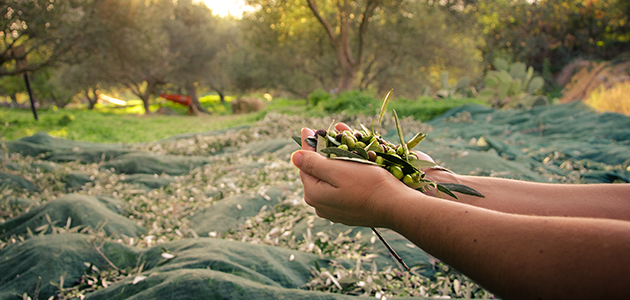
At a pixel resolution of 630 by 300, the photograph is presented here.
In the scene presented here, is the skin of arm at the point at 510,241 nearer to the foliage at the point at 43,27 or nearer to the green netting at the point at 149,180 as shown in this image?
the green netting at the point at 149,180

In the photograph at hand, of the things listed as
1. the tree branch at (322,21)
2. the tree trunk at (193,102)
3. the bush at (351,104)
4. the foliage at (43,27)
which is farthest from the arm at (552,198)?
the tree trunk at (193,102)

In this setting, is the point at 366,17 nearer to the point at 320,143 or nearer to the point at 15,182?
the point at 15,182

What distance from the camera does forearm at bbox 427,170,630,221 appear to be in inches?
49.4

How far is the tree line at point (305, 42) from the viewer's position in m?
11.6

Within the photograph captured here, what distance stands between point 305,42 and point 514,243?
1684 centimetres

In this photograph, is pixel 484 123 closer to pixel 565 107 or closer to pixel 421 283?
pixel 565 107

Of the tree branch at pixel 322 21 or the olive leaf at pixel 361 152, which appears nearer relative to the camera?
the olive leaf at pixel 361 152

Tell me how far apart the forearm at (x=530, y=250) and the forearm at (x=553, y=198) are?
62 centimetres

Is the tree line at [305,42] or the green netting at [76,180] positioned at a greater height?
Result: the tree line at [305,42]

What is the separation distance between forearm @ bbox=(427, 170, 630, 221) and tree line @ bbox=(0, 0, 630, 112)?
11025mm

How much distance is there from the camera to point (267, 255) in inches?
88.9

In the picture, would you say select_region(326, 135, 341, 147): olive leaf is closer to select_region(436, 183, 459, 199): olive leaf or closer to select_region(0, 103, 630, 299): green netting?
select_region(436, 183, 459, 199): olive leaf

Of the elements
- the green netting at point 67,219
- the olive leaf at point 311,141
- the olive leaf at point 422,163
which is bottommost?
the green netting at point 67,219

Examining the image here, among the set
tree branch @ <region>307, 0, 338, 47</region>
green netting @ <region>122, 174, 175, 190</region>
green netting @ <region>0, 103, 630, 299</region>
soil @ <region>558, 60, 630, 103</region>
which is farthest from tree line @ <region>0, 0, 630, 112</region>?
green netting @ <region>122, 174, 175, 190</region>
